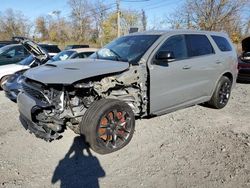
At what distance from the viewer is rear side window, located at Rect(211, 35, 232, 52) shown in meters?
6.13

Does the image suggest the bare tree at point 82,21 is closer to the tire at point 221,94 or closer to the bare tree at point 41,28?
the bare tree at point 41,28

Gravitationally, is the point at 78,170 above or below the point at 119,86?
below

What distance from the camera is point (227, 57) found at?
20.4ft

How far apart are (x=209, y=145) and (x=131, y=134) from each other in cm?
129

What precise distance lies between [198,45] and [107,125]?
277 cm

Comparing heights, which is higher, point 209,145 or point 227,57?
point 227,57

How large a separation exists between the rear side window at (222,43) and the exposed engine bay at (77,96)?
8.33 feet

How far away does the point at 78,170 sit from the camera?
362 cm

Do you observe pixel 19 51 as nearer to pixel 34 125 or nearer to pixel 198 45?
pixel 34 125

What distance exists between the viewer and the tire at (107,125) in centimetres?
390

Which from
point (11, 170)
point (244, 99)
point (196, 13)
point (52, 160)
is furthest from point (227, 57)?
point (196, 13)

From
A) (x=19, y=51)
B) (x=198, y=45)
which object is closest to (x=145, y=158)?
(x=198, y=45)

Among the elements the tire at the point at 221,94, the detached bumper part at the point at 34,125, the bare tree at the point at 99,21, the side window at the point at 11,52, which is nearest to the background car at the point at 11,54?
the side window at the point at 11,52

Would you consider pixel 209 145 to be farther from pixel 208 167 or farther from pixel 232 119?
pixel 232 119
